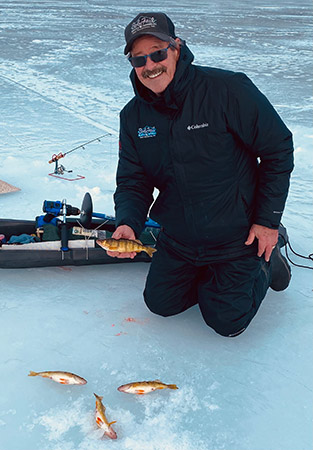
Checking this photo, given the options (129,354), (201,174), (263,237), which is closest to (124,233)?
(201,174)

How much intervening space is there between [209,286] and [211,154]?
2.23 ft

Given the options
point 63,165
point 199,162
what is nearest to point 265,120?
point 199,162

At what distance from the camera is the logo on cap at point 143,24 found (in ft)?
7.08

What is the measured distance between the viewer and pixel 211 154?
2.35 m

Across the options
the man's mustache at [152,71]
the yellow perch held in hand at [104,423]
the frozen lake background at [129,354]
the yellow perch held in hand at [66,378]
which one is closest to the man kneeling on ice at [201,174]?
the man's mustache at [152,71]

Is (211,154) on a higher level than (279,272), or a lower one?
higher

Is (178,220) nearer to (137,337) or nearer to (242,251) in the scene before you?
(242,251)

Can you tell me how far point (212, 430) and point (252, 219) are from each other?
1.03 m

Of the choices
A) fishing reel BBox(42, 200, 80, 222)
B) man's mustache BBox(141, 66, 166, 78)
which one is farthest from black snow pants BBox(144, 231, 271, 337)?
man's mustache BBox(141, 66, 166, 78)

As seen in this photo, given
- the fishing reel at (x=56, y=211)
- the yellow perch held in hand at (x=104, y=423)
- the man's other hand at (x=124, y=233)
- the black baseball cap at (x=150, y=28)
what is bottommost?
the yellow perch held in hand at (x=104, y=423)

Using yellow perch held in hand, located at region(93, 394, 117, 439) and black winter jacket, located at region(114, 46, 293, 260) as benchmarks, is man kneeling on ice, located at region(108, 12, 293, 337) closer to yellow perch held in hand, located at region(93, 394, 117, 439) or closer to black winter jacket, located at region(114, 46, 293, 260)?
black winter jacket, located at region(114, 46, 293, 260)

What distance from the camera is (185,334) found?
2.50 meters

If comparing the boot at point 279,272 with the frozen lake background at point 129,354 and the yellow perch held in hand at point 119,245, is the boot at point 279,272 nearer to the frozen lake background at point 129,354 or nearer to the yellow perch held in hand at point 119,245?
the frozen lake background at point 129,354

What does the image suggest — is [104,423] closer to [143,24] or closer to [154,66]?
[154,66]
